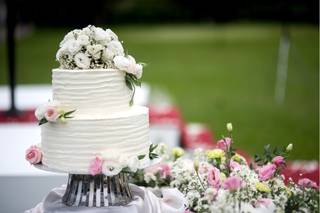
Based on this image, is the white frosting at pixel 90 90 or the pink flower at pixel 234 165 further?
the pink flower at pixel 234 165

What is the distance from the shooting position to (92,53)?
2.98 m

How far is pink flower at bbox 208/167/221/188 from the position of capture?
299 centimetres

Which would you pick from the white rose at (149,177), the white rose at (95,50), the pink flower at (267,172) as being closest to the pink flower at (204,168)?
the pink flower at (267,172)

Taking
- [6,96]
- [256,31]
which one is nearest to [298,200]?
[6,96]

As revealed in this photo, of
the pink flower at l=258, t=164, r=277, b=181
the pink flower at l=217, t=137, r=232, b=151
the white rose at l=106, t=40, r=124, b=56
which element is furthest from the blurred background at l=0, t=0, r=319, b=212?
the pink flower at l=258, t=164, r=277, b=181

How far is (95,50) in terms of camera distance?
9.75 ft

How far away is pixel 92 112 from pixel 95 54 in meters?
0.27

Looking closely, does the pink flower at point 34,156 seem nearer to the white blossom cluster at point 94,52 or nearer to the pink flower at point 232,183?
the white blossom cluster at point 94,52

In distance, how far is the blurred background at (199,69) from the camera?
23.4 feet

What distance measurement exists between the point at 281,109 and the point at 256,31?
24.4 metres

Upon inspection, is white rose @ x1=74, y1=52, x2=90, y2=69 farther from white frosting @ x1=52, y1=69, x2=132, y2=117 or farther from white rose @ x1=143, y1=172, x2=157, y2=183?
white rose @ x1=143, y1=172, x2=157, y2=183

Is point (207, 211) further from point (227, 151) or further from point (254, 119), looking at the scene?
point (254, 119)

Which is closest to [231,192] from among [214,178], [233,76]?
[214,178]

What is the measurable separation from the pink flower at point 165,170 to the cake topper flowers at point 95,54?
0.81m
